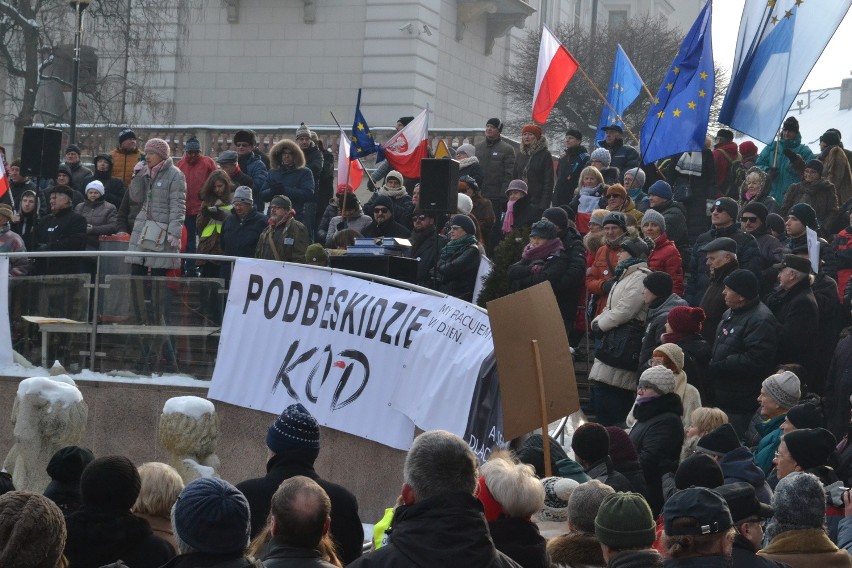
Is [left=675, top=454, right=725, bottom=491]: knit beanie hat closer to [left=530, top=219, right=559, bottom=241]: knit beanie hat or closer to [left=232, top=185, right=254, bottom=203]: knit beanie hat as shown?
[left=530, top=219, right=559, bottom=241]: knit beanie hat

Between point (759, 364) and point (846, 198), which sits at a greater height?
point (846, 198)

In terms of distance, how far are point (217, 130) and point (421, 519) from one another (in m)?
26.2

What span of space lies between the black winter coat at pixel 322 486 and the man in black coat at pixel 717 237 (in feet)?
22.3

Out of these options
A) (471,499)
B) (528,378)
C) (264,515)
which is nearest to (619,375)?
(528,378)

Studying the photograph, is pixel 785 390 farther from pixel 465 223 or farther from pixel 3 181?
pixel 3 181

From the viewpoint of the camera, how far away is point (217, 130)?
3047cm

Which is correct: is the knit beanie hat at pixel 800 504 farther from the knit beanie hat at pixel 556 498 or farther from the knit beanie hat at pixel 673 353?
the knit beanie hat at pixel 673 353

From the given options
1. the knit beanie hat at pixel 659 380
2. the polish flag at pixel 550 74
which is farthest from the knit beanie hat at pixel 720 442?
the polish flag at pixel 550 74

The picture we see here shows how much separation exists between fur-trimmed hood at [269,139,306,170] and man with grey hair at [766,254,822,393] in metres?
7.33

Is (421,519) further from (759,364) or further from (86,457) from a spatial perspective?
(759,364)

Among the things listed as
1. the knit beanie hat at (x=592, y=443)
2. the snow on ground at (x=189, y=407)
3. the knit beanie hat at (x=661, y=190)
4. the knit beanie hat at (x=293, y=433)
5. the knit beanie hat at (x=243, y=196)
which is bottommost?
the snow on ground at (x=189, y=407)

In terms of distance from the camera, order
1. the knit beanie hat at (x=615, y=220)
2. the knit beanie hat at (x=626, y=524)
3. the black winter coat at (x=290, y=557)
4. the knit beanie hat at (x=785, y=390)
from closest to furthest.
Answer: the black winter coat at (x=290, y=557)
the knit beanie hat at (x=626, y=524)
the knit beanie hat at (x=785, y=390)
the knit beanie hat at (x=615, y=220)

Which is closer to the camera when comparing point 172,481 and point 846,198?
point 172,481

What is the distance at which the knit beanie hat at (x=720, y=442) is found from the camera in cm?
793
